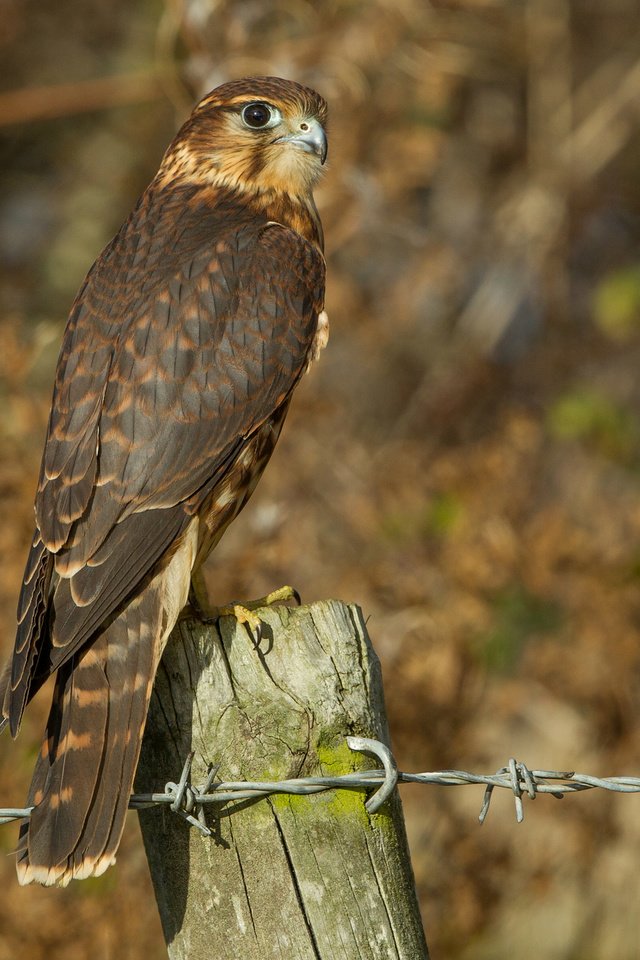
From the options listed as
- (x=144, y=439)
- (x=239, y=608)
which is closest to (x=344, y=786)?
(x=239, y=608)

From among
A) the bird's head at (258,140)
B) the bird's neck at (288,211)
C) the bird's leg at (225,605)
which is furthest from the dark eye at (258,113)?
the bird's leg at (225,605)

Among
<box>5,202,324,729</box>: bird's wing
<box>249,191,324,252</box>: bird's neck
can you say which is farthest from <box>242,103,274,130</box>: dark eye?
<box>5,202,324,729</box>: bird's wing

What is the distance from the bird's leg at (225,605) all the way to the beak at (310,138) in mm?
1253

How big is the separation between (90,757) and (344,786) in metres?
0.51

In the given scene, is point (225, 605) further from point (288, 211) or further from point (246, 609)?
point (288, 211)

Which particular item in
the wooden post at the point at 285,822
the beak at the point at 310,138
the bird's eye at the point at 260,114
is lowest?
the wooden post at the point at 285,822

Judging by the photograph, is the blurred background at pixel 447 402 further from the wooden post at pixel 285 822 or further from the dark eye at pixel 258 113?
the wooden post at pixel 285 822

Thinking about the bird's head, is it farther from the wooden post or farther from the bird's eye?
the wooden post

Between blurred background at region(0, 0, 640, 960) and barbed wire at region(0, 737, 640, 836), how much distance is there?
188 cm

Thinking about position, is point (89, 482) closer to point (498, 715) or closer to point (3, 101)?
point (498, 715)

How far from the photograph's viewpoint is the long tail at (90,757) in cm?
216

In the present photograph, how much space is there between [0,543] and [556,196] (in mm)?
3608

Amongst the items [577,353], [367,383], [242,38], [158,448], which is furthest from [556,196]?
[158,448]

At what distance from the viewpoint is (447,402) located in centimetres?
588
